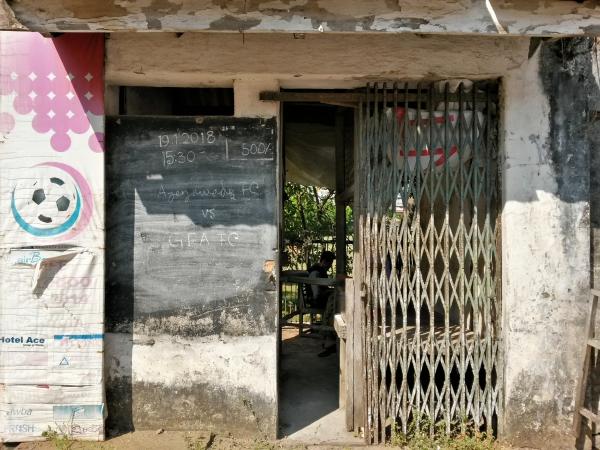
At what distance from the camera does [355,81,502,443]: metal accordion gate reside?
393 centimetres

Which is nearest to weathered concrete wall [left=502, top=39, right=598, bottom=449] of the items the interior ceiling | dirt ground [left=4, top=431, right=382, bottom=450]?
dirt ground [left=4, top=431, right=382, bottom=450]

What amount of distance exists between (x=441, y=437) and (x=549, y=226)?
190 centimetres

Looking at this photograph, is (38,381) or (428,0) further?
(38,381)

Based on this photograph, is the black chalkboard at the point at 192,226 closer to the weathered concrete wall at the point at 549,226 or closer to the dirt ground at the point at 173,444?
the dirt ground at the point at 173,444

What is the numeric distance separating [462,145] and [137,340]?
311 cm

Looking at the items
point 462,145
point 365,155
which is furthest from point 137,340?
point 462,145

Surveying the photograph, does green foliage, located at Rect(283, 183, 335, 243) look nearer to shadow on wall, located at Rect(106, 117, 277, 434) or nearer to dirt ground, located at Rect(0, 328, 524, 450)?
shadow on wall, located at Rect(106, 117, 277, 434)

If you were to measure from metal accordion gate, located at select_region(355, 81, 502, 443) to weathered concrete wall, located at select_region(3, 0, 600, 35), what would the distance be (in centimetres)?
78

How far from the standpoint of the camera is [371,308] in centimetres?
405

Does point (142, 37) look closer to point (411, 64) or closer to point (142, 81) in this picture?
point (142, 81)

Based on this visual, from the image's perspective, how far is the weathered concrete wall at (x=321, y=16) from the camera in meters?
3.19

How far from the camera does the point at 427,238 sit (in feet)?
13.0

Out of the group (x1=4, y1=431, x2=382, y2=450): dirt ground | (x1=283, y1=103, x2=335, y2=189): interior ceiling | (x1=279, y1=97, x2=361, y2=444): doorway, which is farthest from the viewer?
(x1=283, y1=103, x2=335, y2=189): interior ceiling

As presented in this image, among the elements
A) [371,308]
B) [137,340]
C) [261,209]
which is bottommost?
[137,340]
